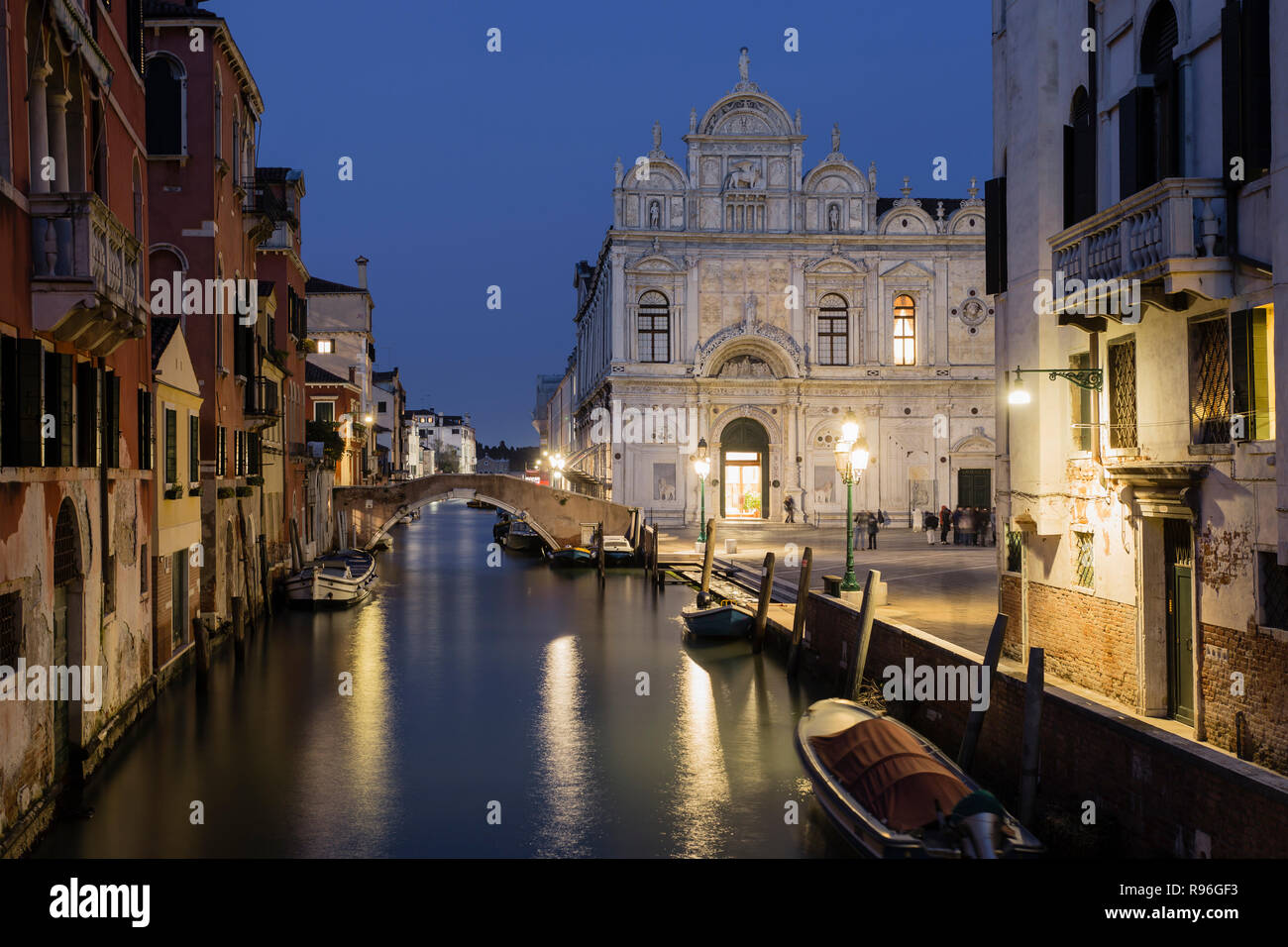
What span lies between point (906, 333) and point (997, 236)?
98.6ft

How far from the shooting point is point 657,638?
2156cm

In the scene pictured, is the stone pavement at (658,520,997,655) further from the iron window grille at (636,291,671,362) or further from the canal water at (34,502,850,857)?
the iron window grille at (636,291,671,362)

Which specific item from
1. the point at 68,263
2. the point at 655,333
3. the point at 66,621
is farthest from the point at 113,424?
the point at 655,333

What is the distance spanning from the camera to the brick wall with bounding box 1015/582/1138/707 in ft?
→ 34.3

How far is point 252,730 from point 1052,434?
1069 centimetres

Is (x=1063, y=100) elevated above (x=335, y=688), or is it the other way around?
(x=1063, y=100)

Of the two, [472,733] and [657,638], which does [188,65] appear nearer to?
[472,733]

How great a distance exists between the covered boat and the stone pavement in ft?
12.3

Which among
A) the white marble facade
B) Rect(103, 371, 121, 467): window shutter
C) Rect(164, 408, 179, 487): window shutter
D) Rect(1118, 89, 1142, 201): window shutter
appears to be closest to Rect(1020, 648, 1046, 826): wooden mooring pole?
Rect(1118, 89, 1142, 201): window shutter

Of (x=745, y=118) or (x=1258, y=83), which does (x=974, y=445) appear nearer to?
(x=745, y=118)

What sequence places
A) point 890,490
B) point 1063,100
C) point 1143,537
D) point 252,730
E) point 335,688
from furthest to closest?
point 890,490 < point 335,688 < point 252,730 < point 1063,100 < point 1143,537

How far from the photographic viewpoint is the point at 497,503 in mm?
38156
